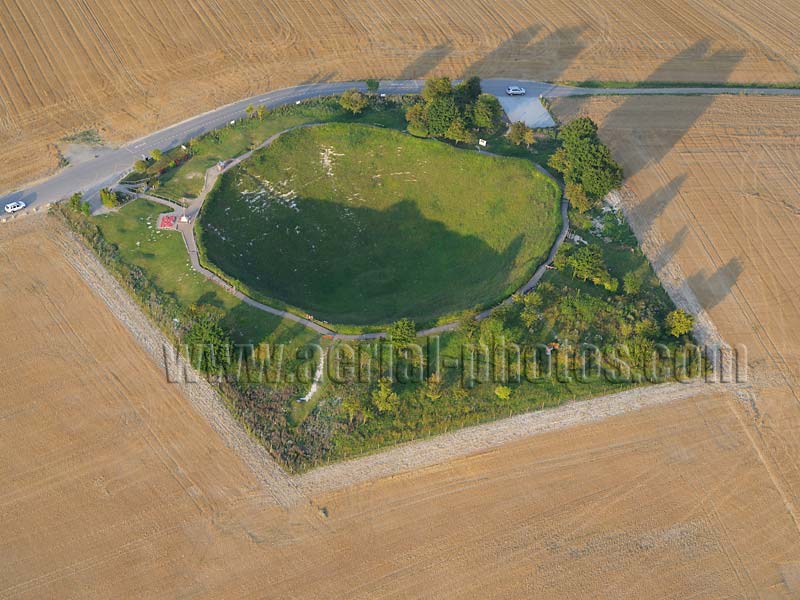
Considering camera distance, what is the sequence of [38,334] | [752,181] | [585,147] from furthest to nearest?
[752,181] < [585,147] < [38,334]

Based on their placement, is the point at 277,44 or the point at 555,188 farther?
the point at 277,44

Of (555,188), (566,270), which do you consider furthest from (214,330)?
Result: (555,188)

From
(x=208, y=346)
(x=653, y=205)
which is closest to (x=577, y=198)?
(x=653, y=205)

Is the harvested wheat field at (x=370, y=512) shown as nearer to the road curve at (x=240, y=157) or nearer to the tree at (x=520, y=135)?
the road curve at (x=240, y=157)

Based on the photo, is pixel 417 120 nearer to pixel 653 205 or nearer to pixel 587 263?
pixel 587 263

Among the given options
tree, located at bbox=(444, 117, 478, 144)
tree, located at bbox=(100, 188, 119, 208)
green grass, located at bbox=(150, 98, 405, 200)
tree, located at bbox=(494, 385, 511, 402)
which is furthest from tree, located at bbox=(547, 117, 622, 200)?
tree, located at bbox=(100, 188, 119, 208)

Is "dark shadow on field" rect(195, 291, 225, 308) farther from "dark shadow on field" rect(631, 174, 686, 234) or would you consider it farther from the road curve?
"dark shadow on field" rect(631, 174, 686, 234)

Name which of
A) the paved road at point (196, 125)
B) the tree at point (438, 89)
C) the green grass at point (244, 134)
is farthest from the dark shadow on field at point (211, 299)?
the tree at point (438, 89)

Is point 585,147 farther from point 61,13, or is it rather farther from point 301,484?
point 61,13
